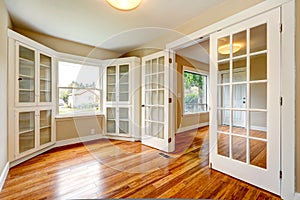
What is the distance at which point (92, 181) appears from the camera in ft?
5.81

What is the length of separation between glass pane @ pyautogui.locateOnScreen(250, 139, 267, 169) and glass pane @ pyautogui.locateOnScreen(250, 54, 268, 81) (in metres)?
0.75

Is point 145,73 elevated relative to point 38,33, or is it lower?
lower

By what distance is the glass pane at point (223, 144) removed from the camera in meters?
1.95

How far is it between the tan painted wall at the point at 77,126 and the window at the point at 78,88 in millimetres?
200

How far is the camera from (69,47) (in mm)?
3314

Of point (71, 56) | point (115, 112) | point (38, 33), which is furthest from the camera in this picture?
point (115, 112)

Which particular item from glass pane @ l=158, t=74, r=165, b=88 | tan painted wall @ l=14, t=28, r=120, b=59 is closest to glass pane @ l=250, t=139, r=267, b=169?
glass pane @ l=158, t=74, r=165, b=88

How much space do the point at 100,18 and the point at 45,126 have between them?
7.53ft

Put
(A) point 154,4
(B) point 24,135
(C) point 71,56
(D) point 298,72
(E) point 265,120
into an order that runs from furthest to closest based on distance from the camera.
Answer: (C) point 71,56
(B) point 24,135
(A) point 154,4
(E) point 265,120
(D) point 298,72

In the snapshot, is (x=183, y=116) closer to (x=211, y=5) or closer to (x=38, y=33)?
(x=211, y=5)

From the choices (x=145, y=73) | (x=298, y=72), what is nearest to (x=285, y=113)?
(x=298, y=72)

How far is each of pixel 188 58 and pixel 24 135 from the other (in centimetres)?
456

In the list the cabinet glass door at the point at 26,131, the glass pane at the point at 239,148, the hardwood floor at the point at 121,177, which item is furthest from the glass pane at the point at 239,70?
the cabinet glass door at the point at 26,131

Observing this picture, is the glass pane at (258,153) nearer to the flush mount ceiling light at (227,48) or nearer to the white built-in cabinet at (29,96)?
the flush mount ceiling light at (227,48)
